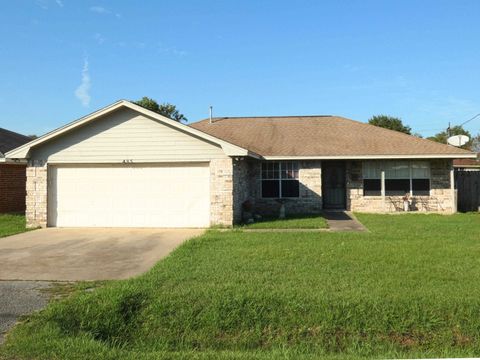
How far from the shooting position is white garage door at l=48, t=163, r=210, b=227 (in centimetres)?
1432

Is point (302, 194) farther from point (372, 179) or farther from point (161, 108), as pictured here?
point (161, 108)

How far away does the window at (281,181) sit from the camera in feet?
59.5

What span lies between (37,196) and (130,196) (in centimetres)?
306

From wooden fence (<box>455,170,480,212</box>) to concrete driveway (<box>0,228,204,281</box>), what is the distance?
12.3m

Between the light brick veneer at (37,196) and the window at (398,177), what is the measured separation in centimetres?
1231

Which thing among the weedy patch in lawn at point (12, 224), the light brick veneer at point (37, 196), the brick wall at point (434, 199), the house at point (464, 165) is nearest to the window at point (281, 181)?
the brick wall at point (434, 199)

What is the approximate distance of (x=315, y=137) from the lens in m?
19.9

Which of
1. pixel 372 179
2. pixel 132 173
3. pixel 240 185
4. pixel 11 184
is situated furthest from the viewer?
pixel 11 184

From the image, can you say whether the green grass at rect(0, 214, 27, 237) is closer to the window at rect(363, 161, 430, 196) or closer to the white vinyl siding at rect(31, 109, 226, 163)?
the white vinyl siding at rect(31, 109, 226, 163)

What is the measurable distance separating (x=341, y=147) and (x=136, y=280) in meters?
13.0

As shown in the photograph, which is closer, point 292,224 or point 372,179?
point 292,224

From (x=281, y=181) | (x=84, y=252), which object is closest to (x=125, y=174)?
(x=84, y=252)

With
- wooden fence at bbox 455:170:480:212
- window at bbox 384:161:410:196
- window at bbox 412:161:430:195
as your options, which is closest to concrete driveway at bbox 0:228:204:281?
window at bbox 384:161:410:196

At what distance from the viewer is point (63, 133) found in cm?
1439
